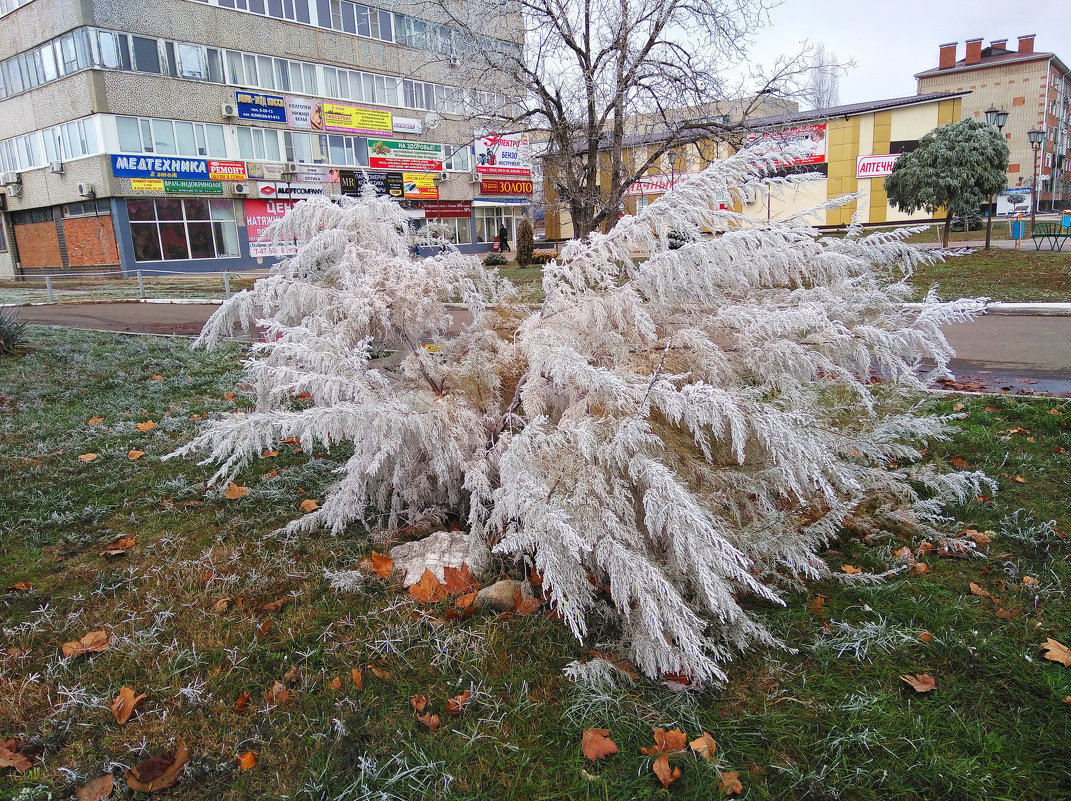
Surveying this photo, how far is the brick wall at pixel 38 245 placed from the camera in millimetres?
30062

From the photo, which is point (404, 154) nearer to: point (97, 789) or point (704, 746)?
point (97, 789)

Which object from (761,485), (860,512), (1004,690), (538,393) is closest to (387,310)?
(538,393)

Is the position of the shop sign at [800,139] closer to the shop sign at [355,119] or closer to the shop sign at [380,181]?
the shop sign at [380,181]

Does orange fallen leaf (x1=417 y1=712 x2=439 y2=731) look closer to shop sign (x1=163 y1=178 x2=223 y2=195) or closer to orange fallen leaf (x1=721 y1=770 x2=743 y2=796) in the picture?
orange fallen leaf (x1=721 y1=770 x2=743 y2=796)

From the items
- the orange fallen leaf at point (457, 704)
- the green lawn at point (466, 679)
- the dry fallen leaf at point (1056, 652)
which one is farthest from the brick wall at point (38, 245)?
the dry fallen leaf at point (1056, 652)

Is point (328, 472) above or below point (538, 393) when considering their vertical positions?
below

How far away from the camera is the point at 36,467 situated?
3.97 m

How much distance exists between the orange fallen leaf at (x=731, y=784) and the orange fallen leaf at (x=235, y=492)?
2.94 m

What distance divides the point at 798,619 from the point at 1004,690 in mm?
657

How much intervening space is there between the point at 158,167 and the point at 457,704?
104ft

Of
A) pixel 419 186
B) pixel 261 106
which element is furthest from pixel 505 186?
pixel 261 106

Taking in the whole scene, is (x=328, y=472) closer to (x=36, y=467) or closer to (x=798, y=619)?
(x=36, y=467)

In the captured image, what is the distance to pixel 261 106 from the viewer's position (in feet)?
99.3

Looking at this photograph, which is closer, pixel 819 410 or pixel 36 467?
pixel 819 410
